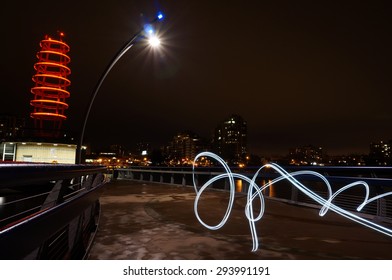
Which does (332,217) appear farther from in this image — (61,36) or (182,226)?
(61,36)

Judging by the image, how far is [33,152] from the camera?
162ft

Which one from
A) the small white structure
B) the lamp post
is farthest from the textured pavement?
the small white structure

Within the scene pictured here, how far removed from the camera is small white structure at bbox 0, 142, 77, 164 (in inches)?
1908

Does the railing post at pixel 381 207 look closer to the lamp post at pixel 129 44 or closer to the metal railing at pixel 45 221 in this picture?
the metal railing at pixel 45 221

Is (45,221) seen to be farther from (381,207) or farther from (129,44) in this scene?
(129,44)

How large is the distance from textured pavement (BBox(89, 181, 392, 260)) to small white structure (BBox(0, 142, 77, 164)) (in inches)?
1634

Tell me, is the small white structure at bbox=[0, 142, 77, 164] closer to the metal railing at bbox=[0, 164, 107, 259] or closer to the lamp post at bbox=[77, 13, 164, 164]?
the lamp post at bbox=[77, 13, 164, 164]

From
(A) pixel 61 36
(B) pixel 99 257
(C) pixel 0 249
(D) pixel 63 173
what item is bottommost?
(B) pixel 99 257

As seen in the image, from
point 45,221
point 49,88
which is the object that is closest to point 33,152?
point 49,88

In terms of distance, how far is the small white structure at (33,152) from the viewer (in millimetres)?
48469

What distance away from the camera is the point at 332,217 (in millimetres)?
10703

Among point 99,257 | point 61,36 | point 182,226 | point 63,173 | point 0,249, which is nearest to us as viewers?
point 0,249
